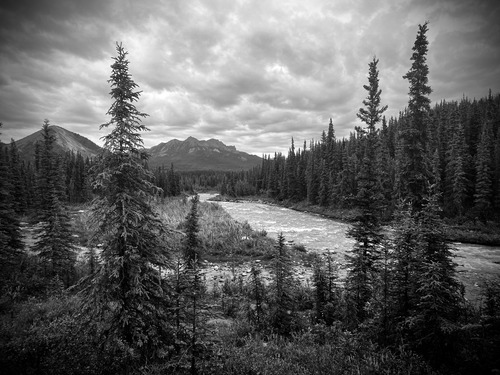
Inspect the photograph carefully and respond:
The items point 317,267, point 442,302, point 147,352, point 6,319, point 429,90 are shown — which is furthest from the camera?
point 429,90

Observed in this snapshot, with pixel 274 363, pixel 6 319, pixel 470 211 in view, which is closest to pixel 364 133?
pixel 274 363

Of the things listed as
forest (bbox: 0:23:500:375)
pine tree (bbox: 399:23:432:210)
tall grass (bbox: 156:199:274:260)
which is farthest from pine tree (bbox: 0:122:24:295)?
pine tree (bbox: 399:23:432:210)

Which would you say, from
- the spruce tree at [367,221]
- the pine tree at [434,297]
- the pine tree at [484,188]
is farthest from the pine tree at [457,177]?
the pine tree at [434,297]

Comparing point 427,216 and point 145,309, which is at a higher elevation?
point 427,216

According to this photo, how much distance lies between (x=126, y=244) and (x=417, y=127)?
67.0 feet

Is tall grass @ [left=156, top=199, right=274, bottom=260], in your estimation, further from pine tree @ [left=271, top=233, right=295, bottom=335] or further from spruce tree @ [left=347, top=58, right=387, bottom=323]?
pine tree @ [left=271, top=233, right=295, bottom=335]

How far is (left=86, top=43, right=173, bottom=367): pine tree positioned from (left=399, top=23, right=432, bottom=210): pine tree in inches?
698

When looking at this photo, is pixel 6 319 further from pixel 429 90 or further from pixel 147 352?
pixel 429 90

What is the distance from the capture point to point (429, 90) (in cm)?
1755

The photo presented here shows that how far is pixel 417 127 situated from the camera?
17719 mm

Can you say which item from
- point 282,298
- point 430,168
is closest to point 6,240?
point 282,298

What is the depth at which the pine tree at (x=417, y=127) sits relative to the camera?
17297 millimetres

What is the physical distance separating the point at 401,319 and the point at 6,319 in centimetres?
1306

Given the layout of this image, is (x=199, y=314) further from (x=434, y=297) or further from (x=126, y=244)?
(x=434, y=297)
